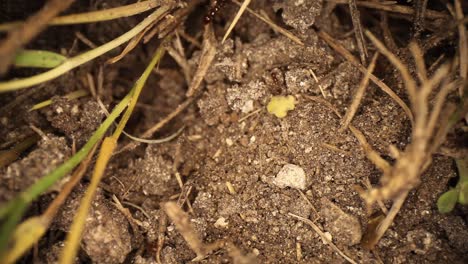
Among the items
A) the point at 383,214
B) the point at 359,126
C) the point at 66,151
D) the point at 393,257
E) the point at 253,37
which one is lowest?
the point at 393,257

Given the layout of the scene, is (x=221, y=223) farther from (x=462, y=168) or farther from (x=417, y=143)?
(x=462, y=168)

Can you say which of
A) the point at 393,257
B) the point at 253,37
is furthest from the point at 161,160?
the point at 393,257

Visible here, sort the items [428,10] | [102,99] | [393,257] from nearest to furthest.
→ [393,257] < [428,10] < [102,99]

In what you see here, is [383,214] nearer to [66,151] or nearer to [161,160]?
[161,160]

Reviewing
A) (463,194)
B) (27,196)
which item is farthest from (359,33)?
(27,196)

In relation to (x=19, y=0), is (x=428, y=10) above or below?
below
